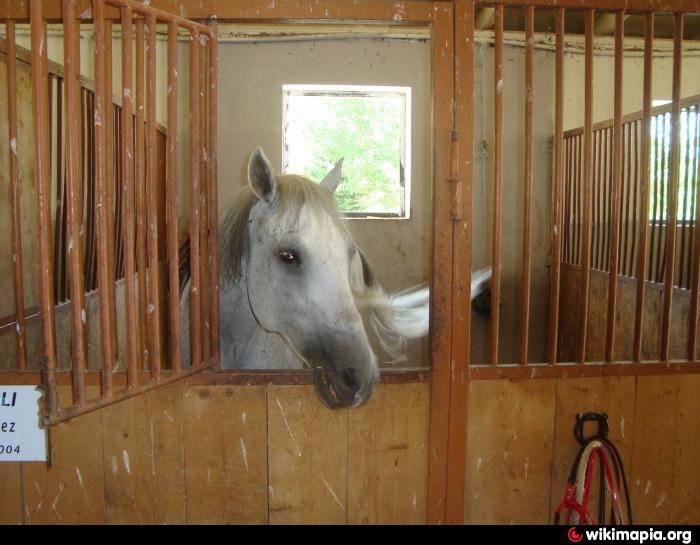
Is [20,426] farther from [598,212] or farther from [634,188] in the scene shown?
[598,212]

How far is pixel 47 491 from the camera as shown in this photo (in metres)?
1.34

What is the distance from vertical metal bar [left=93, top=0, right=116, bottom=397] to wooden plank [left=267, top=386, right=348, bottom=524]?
1.55 feet

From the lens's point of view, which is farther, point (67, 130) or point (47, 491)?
point (47, 491)

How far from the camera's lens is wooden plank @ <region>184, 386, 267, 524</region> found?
52.7 inches

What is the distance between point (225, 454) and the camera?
135 cm

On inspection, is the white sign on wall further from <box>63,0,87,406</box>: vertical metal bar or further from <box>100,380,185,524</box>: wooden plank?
<box>63,0,87,406</box>: vertical metal bar

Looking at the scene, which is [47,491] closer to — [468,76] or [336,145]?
[468,76]

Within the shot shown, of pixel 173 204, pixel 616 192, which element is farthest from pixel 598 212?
pixel 173 204

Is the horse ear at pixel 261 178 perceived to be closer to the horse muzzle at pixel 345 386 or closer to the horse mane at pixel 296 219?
the horse mane at pixel 296 219

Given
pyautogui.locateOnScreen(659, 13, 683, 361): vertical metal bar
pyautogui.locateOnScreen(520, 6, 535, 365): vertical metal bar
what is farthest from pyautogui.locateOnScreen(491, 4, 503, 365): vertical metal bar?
pyautogui.locateOnScreen(659, 13, 683, 361): vertical metal bar

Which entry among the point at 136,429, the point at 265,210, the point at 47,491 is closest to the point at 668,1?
the point at 265,210

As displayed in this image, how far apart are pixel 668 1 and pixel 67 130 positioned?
61.5 inches

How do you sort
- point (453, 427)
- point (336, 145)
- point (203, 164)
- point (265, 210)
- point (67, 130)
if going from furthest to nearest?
point (336, 145), point (265, 210), point (453, 427), point (203, 164), point (67, 130)

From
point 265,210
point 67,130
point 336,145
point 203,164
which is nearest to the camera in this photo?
point 67,130
